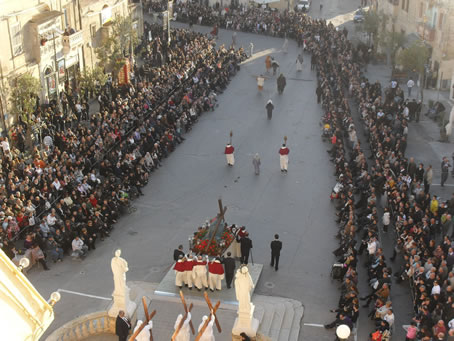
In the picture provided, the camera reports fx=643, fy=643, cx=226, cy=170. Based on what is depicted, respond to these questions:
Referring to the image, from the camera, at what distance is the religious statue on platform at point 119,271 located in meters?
16.4

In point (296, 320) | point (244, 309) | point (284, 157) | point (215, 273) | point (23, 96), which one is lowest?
point (296, 320)

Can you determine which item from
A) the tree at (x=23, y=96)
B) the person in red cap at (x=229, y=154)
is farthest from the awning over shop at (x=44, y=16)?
the person in red cap at (x=229, y=154)

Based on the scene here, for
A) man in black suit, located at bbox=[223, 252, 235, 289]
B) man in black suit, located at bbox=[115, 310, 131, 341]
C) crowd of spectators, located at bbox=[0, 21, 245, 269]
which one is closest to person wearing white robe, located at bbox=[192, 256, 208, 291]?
man in black suit, located at bbox=[223, 252, 235, 289]

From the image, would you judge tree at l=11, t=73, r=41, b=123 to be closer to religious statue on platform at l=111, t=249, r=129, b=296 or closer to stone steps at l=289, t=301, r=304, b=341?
religious statue on platform at l=111, t=249, r=129, b=296

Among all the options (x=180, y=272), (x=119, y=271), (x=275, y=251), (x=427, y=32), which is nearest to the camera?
(x=119, y=271)

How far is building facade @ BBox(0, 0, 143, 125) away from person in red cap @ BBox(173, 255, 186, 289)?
15704mm

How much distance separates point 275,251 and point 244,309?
4.65m

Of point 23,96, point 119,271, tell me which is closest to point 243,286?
point 119,271

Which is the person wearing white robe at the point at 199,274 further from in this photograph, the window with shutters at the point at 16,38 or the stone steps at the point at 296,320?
the window with shutters at the point at 16,38

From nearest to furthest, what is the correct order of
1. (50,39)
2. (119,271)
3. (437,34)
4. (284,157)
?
(119,271) → (284,157) → (50,39) → (437,34)

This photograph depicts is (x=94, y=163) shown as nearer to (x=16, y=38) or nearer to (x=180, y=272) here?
(x=16, y=38)

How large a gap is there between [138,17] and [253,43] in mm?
11099

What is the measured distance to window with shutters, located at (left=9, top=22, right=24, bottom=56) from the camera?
31.4 metres

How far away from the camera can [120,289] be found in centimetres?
1705
